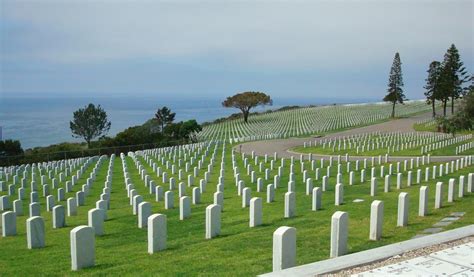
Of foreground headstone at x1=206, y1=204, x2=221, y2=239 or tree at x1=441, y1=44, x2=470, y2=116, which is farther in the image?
tree at x1=441, y1=44, x2=470, y2=116

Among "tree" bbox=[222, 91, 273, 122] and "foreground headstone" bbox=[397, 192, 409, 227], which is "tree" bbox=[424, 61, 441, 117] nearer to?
"tree" bbox=[222, 91, 273, 122]

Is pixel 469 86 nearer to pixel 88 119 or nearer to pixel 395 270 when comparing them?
pixel 88 119

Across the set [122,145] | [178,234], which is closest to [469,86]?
[122,145]

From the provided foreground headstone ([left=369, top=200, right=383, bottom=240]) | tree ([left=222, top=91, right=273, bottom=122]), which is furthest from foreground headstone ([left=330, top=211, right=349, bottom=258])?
tree ([left=222, top=91, right=273, bottom=122])

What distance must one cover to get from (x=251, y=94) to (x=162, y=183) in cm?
5892

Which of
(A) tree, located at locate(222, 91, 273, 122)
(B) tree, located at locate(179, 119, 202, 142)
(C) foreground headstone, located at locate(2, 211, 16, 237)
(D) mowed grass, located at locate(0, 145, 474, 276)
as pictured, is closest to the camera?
(D) mowed grass, located at locate(0, 145, 474, 276)

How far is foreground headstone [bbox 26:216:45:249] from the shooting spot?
9409 millimetres

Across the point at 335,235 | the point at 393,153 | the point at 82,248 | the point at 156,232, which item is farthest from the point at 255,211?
the point at 393,153

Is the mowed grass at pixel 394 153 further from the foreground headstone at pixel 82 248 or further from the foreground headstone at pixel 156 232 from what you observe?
the foreground headstone at pixel 82 248

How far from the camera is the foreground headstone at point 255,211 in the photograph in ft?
35.2

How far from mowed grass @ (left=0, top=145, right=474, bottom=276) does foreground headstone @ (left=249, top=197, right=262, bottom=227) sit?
0.79ft

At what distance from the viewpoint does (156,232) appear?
8266 millimetres

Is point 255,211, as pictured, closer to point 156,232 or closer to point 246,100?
point 156,232

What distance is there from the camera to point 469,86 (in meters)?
68.8
